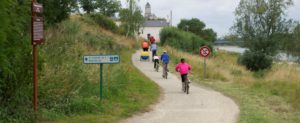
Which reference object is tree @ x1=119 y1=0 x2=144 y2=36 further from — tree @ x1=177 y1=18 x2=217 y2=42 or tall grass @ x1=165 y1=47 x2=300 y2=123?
tree @ x1=177 y1=18 x2=217 y2=42

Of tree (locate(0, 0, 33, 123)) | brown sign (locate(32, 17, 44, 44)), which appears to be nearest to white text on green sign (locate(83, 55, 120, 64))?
tree (locate(0, 0, 33, 123))

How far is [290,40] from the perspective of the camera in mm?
70312

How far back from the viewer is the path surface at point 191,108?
13174 millimetres

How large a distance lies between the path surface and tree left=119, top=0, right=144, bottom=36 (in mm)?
35440

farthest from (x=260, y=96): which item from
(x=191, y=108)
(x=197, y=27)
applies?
(x=197, y=27)

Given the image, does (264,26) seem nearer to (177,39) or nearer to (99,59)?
(177,39)

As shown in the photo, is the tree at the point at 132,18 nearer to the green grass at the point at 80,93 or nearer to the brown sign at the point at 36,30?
the green grass at the point at 80,93

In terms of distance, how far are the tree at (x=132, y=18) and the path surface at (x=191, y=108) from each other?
35.4 meters

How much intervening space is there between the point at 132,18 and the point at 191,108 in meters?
42.4

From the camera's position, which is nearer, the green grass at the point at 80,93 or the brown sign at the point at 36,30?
the brown sign at the point at 36,30

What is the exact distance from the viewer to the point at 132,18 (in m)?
57.2

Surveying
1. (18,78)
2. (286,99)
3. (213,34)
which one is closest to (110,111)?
(18,78)

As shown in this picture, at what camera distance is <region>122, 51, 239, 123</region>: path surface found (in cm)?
1317

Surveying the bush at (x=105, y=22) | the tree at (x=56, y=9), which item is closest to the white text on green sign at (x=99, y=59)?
the tree at (x=56, y=9)
